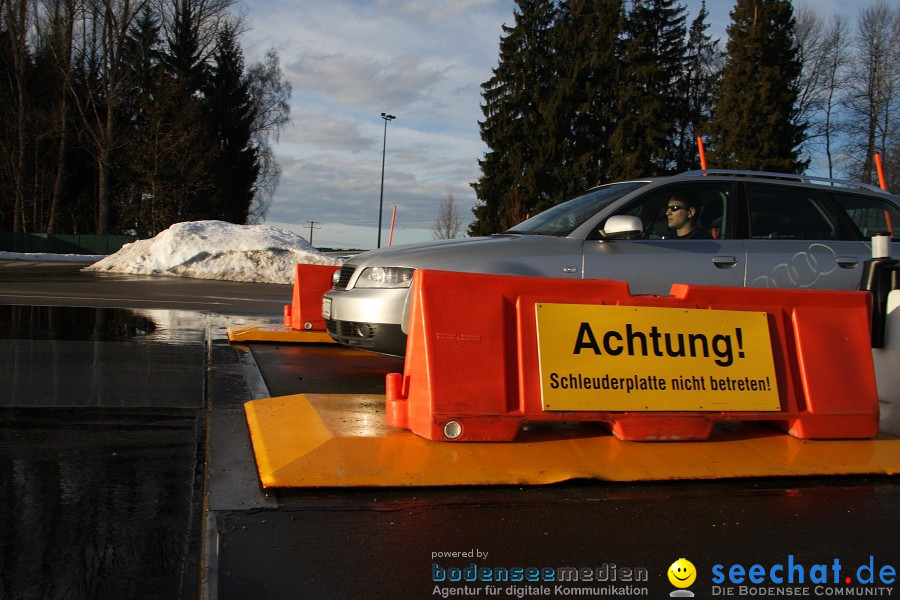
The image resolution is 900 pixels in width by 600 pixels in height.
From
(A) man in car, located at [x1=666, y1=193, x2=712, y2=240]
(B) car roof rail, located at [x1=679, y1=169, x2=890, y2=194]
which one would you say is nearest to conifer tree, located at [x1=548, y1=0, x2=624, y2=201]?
(B) car roof rail, located at [x1=679, y1=169, x2=890, y2=194]

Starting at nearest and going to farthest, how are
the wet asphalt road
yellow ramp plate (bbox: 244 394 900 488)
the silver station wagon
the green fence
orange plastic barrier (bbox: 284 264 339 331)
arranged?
the wet asphalt road → yellow ramp plate (bbox: 244 394 900 488) → the silver station wagon → orange plastic barrier (bbox: 284 264 339 331) → the green fence

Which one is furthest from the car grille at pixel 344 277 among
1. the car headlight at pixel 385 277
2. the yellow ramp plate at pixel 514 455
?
the yellow ramp plate at pixel 514 455

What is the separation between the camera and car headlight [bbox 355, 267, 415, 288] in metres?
5.57

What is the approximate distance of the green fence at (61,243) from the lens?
4203cm

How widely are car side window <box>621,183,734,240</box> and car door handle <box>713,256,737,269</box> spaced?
233mm

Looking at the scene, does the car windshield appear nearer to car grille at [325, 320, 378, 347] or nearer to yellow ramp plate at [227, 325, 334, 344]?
car grille at [325, 320, 378, 347]

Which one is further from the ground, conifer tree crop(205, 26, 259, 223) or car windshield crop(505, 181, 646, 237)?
conifer tree crop(205, 26, 259, 223)

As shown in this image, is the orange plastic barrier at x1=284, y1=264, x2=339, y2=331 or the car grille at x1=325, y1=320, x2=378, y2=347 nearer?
the car grille at x1=325, y1=320, x2=378, y2=347

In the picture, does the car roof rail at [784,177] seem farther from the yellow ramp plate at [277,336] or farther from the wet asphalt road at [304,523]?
the yellow ramp plate at [277,336]

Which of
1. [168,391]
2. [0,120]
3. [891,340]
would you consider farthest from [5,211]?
[891,340]

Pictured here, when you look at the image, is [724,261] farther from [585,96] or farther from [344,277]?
[585,96]

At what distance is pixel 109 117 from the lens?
4197cm

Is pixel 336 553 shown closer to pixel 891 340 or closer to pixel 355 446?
pixel 355 446

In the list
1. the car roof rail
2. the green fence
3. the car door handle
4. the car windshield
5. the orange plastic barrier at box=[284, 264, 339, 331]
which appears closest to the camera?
the car door handle
